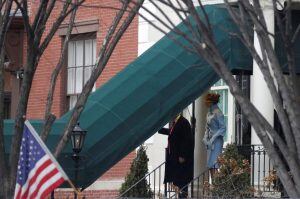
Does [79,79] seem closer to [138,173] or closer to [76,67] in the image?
[76,67]

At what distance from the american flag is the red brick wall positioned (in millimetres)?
9134

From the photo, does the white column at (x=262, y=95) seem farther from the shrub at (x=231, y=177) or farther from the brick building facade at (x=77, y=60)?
the brick building facade at (x=77, y=60)

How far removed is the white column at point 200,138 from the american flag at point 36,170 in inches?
278

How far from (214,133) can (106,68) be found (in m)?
4.96

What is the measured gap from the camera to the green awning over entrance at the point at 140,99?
1455 cm

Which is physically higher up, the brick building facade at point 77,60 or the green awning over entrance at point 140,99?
the brick building facade at point 77,60

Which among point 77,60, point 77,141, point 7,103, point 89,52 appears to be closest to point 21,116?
point 77,141

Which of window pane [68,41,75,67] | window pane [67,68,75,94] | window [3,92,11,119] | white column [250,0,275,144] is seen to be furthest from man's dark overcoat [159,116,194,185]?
window [3,92,11,119]

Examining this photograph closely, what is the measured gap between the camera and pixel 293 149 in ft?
25.6

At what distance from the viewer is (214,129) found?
53.1ft

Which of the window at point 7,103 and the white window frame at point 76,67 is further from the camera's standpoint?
the window at point 7,103

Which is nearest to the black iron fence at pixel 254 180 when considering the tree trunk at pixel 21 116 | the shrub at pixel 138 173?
the shrub at pixel 138 173

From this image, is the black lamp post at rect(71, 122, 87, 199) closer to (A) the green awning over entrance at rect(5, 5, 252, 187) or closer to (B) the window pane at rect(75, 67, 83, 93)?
(A) the green awning over entrance at rect(5, 5, 252, 187)

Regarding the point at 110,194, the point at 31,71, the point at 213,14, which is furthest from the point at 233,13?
the point at 110,194
